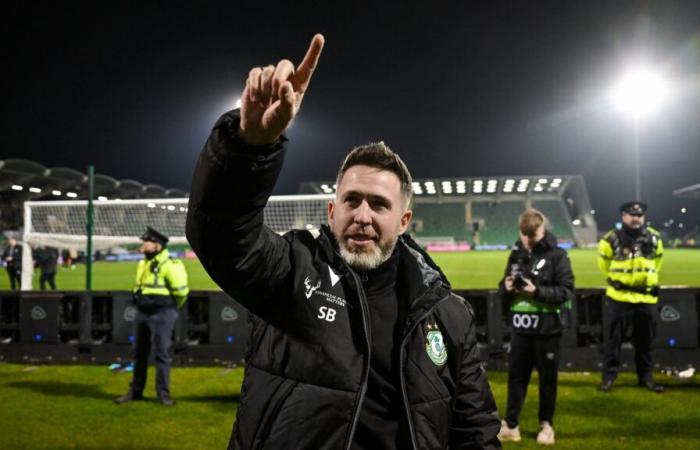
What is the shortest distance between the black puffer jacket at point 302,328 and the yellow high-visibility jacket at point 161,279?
17.8 feet

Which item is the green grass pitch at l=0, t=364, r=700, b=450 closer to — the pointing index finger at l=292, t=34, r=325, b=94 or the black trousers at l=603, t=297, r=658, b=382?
the black trousers at l=603, t=297, r=658, b=382

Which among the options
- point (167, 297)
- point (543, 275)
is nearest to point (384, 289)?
point (543, 275)

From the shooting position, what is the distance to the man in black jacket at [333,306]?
4.42ft

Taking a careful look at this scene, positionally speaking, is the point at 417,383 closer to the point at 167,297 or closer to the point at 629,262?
the point at 167,297

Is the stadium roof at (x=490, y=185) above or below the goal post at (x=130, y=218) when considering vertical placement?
above

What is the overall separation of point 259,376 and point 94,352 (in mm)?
8624

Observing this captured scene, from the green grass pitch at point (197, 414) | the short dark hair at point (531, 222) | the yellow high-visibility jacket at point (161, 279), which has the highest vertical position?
the short dark hair at point (531, 222)

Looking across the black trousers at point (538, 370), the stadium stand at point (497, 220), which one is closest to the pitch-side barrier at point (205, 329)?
the black trousers at point (538, 370)

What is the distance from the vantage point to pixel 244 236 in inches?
56.2

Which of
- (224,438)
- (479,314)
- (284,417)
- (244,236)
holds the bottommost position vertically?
(224,438)

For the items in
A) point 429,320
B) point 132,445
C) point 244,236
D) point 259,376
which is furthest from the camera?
point 132,445

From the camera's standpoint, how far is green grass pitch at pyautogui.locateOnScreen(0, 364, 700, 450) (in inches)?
203

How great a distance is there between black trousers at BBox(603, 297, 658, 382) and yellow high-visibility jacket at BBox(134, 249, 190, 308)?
19.7ft

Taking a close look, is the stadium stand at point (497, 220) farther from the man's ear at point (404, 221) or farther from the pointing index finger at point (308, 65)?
the pointing index finger at point (308, 65)
